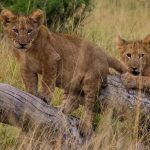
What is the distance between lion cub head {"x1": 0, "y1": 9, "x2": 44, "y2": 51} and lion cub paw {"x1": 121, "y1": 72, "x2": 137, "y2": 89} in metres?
0.91

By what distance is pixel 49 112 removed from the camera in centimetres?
632

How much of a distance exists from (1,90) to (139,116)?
1.51m

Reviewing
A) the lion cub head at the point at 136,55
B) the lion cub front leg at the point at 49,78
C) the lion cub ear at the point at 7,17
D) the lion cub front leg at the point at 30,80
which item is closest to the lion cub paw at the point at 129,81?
the lion cub head at the point at 136,55

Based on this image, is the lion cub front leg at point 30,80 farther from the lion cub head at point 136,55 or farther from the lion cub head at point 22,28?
the lion cub head at point 136,55

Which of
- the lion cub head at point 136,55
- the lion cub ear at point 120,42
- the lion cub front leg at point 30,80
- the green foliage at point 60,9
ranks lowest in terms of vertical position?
the lion cub front leg at point 30,80

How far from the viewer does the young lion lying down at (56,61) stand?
22.3 feet

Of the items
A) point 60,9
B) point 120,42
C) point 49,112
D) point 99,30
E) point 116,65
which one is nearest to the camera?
point 49,112

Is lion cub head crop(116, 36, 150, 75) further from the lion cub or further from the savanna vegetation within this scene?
the savanna vegetation

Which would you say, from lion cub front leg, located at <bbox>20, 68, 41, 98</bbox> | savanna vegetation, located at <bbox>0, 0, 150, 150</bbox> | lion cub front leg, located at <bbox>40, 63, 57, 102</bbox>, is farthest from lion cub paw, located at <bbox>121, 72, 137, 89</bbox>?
lion cub front leg, located at <bbox>20, 68, 41, 98</bbox>

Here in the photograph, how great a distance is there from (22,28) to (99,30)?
481 centimetres

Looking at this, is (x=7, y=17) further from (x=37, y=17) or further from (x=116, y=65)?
(x=116, y=65)

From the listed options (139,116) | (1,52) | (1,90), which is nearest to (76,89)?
(139,116)

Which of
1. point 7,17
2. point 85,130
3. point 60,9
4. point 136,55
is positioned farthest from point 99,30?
point 85,130

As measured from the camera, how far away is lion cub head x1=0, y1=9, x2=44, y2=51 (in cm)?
666
